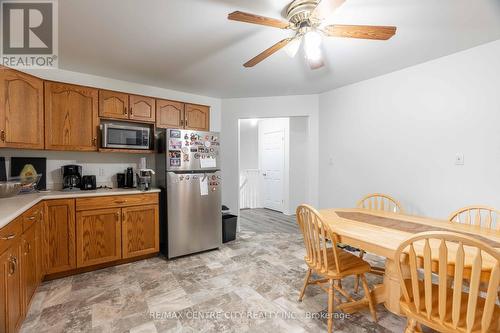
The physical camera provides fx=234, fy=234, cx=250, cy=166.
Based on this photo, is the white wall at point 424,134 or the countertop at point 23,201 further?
the white wall at point 424,134

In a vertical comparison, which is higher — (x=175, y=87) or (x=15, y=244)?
(x=175, y=87)

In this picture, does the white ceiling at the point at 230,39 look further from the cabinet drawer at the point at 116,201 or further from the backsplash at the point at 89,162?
the cabinet drawer at the point at 116,201

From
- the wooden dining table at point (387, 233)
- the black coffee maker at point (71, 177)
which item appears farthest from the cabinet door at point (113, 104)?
the wooden dining table at point (387, 233)

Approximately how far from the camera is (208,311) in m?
1.90

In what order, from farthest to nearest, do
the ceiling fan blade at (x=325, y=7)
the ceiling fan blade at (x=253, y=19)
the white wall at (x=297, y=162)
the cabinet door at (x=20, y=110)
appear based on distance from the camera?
the white wall at (x=297, y=162), the cabinet door at (x=20, y=110), the ceiling fan blade at (x=253, y=19), the ceiling fan blade at (x=325, y=7)

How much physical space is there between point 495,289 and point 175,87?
368cm

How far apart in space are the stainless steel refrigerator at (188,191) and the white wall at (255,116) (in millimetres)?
871

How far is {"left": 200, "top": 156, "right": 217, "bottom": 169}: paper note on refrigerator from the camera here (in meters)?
3.06

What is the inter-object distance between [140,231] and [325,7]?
284cm

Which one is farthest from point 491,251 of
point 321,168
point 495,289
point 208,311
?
point 321,168

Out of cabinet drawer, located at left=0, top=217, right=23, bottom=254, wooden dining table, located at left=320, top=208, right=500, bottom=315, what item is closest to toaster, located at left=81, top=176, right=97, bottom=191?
cabinet drawer, located at left=0, top=217, right=23, bottom=254

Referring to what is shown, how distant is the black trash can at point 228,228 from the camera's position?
3.50 m

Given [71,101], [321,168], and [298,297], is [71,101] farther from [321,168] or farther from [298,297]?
[321,168]

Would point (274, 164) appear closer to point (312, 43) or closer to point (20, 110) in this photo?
point (312, 43)
